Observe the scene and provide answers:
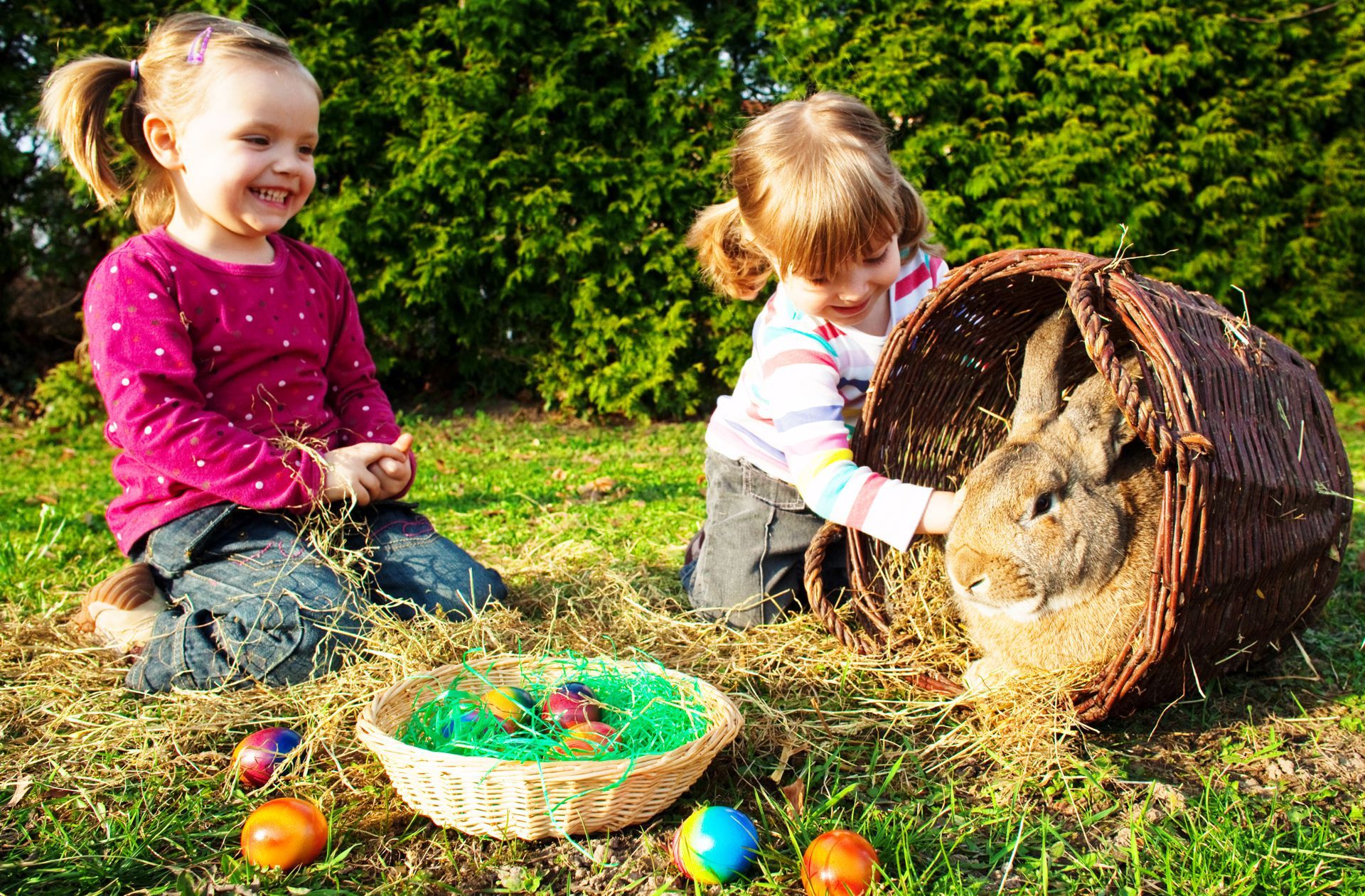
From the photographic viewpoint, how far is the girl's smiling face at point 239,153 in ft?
9.27

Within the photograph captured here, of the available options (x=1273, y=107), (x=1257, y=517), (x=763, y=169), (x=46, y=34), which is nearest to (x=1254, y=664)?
(x=1257, y=517)

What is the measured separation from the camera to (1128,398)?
2.08m

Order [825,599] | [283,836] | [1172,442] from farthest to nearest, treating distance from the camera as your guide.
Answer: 1. [825,599]
2. [1172,442]
3. [283,836]

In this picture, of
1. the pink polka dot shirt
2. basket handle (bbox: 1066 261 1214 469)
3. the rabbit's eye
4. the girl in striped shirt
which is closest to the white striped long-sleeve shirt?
the girl in striped shirt

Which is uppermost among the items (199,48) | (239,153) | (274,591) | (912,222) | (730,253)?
(199,48)

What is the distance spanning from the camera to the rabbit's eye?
2.44 m

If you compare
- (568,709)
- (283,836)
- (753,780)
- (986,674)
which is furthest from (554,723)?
(986,674)

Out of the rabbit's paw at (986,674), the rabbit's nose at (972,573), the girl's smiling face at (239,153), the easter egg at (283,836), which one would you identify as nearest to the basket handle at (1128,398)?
the rabbit's nose at (972,573)

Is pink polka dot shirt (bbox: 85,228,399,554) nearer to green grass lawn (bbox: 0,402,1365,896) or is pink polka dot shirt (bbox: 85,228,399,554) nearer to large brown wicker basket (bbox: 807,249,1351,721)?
green grass lawn (bbox: 0,402,1365,896)

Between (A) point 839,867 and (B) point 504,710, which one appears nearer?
(A) point 839,867

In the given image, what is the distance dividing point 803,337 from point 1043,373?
2.22 ft

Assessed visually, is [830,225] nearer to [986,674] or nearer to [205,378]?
[986,674]

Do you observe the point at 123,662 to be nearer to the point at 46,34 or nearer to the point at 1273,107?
the point at 46,34

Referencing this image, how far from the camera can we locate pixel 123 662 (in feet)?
9.31
